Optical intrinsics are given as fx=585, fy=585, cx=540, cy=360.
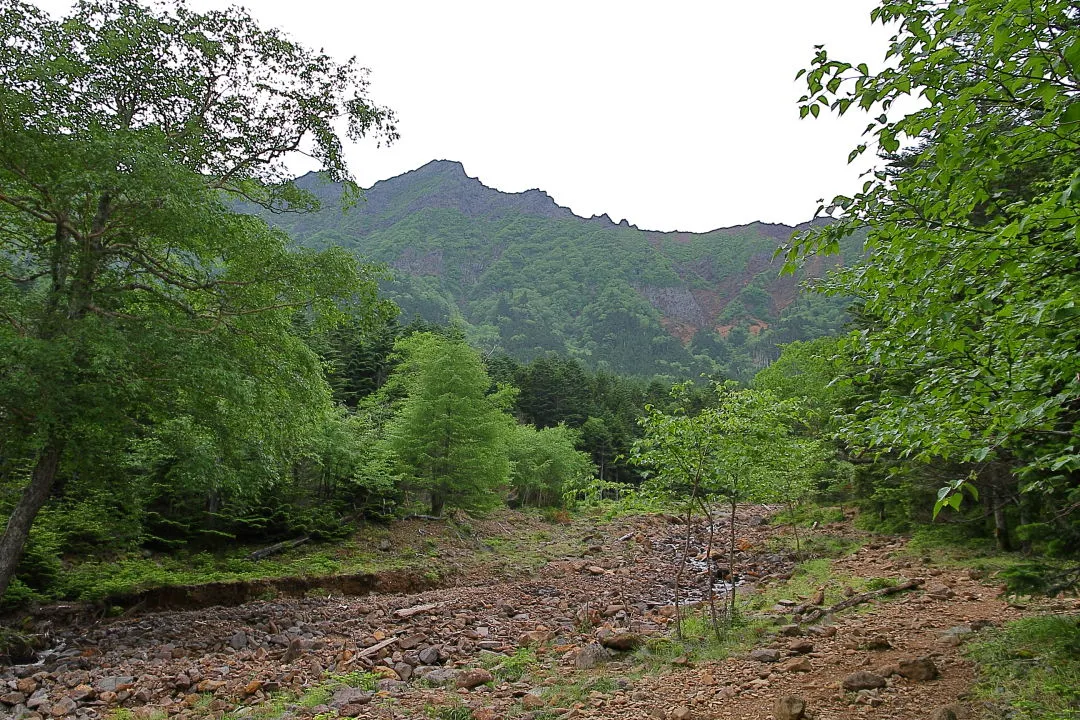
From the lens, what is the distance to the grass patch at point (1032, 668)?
4.89 meters

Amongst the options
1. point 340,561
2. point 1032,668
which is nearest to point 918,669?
point 1032,668

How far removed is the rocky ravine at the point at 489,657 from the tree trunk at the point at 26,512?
1.60m

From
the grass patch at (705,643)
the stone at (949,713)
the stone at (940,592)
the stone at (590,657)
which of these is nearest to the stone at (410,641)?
the stone at (590,657)

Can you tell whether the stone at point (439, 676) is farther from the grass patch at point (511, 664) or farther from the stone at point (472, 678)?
the grass patch at point (511, 664)

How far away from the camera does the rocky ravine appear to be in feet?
20.7

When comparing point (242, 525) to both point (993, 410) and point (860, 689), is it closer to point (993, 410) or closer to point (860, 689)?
point (860, 689)

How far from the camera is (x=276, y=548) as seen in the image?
1769 cm

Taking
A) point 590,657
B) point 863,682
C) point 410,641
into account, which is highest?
point 863,682

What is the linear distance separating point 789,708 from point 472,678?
421 centimetres

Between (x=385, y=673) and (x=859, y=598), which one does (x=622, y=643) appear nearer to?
(x=385, y=673)

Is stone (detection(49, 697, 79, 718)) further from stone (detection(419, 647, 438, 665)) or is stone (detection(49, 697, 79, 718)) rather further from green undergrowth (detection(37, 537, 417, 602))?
green undergrowth (detection(37, 537, 417, 602))

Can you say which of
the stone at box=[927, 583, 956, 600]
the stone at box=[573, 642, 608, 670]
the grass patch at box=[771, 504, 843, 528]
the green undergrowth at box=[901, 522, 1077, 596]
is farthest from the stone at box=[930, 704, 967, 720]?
the grass patch at box=[771, 504, 843, 528]

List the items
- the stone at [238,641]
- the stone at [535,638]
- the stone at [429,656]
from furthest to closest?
the stone at [238,641] < the stone at [535,638] < the stone at [429,656]

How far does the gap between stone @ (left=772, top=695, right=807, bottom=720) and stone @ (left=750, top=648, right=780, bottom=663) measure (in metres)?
1.67
